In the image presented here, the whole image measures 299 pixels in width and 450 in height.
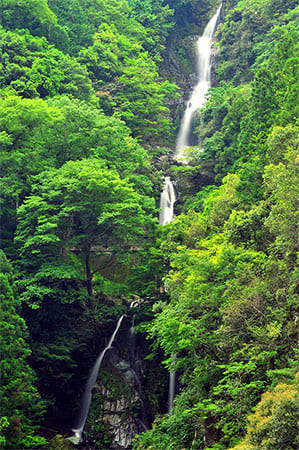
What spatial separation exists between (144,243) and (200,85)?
28.2m

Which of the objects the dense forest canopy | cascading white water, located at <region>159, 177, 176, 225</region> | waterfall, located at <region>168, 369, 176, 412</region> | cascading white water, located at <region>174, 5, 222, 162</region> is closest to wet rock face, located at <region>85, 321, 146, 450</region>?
the dense forest canopy

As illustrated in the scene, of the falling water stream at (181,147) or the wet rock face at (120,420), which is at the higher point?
the falling water stream at (181,147)

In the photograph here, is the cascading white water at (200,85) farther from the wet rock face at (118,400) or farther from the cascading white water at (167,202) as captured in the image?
the wet rock face at (118,400)

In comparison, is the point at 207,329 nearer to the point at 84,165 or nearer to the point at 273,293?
the point at 273,293

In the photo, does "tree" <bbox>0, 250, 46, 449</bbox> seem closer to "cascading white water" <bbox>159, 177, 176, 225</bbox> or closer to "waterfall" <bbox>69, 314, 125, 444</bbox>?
"waterfall" <bbox>69, 314, 125, 444</bbox>

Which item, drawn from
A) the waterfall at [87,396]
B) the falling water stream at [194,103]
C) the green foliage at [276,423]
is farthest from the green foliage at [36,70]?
the green foliage at [276,423]

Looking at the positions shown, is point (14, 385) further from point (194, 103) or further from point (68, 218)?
point (194, 103)

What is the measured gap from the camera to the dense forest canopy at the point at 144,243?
1298 cm

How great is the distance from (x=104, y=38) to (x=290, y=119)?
21.9m

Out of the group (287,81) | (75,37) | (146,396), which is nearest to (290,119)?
(287,81)

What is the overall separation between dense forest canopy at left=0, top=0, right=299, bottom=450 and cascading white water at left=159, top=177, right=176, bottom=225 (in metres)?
0.72

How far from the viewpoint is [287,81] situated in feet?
69.1

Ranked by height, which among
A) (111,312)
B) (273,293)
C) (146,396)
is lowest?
(146,396)

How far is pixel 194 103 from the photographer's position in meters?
43.4
